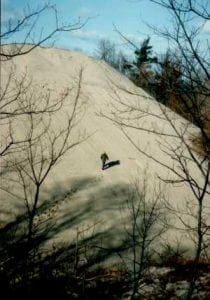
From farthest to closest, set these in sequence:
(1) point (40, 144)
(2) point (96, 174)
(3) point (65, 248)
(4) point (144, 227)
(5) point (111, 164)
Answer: (5) point (111, 164) < (2) point (96, 174) < (1) point (40, 144) < (4) point (144, 227) < (3) point (65, 248)

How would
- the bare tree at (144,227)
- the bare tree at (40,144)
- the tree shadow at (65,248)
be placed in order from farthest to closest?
the bare tree at (40,144), the bare tree at (144,227), the tree shadow at (65,248)

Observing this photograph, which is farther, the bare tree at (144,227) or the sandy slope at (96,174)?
the sandy slope at (96,174)

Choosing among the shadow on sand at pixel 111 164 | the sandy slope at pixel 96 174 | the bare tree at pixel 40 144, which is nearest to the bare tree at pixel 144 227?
the sandy slope at pixel 96 174

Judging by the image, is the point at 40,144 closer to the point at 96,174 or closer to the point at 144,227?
the point at 96,174

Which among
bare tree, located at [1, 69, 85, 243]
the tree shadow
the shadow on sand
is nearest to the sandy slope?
the tree shadow

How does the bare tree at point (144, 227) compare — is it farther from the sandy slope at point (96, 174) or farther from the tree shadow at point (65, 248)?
the tree shadow at point (65, 248)

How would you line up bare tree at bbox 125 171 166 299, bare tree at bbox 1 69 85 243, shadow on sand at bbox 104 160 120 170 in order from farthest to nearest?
shadow on sand at bbox 104 160 120 170, bare tree at bbox 1 69 85 243, bare tree at bbox 125 171 166 299

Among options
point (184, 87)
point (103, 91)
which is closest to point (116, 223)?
point (184, 87)

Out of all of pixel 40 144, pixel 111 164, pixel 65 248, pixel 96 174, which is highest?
pixel 40 144

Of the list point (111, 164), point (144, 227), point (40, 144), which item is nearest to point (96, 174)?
point (111, 164)

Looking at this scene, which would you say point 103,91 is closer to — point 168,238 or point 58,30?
point 168,238

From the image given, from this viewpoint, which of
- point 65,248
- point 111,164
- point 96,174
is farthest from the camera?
point 111,164

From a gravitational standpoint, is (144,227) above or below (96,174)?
below

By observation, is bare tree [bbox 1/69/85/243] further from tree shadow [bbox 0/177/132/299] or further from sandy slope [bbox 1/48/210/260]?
tree shadow [bbox 0/177/132/299]
